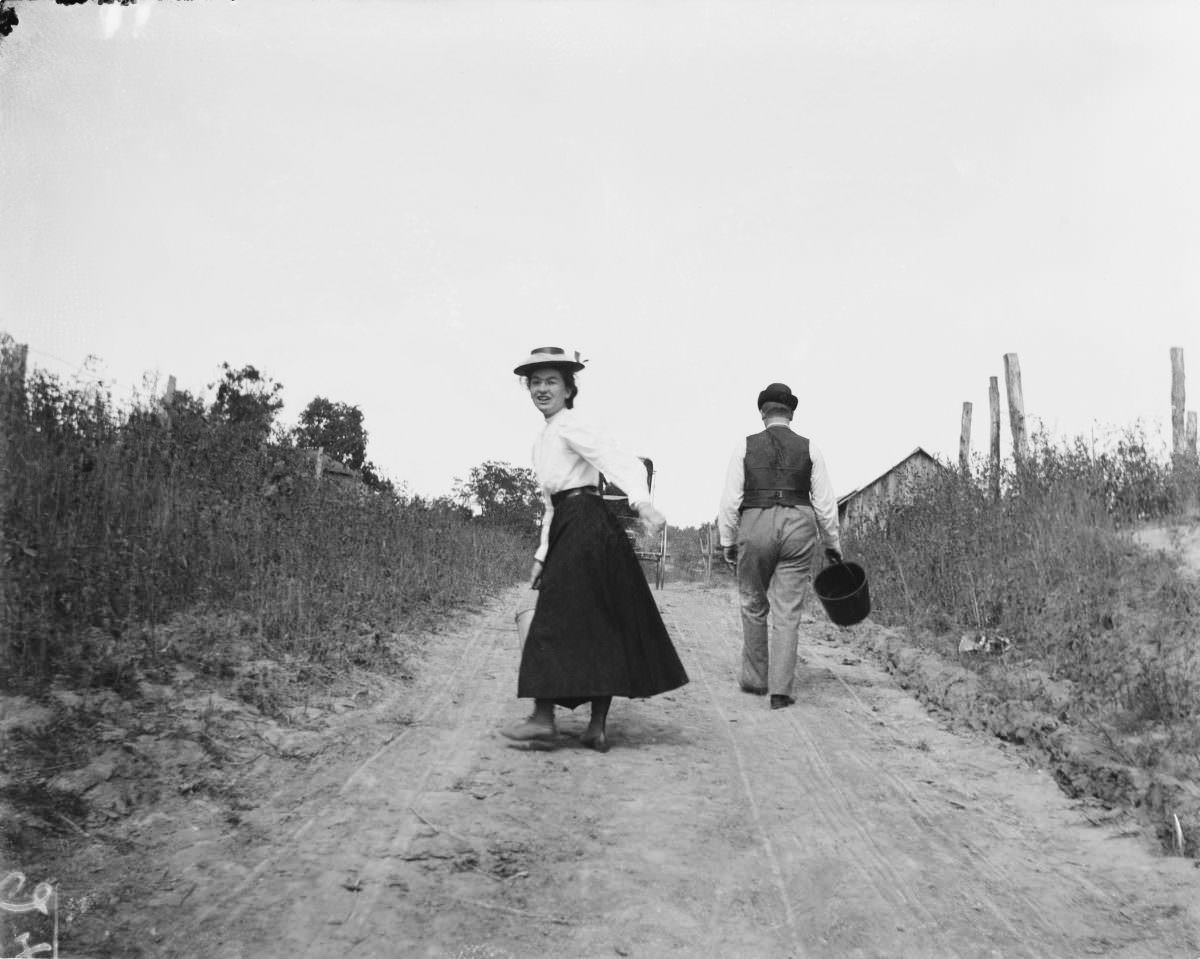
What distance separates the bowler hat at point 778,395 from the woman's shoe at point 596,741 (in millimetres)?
2864

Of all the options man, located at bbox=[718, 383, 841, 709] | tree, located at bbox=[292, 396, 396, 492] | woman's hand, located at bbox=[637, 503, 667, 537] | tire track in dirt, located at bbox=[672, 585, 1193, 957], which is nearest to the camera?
tire track in dirt, located at bbox=[672, 585, 1193, 957]

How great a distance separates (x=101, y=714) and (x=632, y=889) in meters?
2.59

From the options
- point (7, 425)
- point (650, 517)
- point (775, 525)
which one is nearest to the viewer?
point (650, 517)

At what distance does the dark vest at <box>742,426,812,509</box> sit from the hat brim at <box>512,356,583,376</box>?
6.73ft

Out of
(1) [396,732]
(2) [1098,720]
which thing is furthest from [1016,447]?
(1) [396,732]

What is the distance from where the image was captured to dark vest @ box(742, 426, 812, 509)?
20.1ft

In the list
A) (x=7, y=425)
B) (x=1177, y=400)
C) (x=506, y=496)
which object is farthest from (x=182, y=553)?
(x=506, y=496)

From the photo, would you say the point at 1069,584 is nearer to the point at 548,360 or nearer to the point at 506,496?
the point at 548,360

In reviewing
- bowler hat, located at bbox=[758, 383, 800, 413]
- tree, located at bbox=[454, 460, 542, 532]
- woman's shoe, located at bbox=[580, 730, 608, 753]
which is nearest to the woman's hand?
woman's shoe, located at bbox=[580, 730, 608, 753]

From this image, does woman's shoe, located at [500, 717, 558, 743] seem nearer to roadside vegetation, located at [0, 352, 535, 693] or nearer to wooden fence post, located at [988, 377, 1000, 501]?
roadside vegetation, located at [0, 352, 535, 693]

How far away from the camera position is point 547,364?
14.9 ft

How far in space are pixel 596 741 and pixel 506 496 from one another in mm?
27427

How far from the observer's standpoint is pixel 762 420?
6.38 meters

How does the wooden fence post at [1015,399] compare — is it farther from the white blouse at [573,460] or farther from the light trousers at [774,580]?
the white blouse at [573,460]
